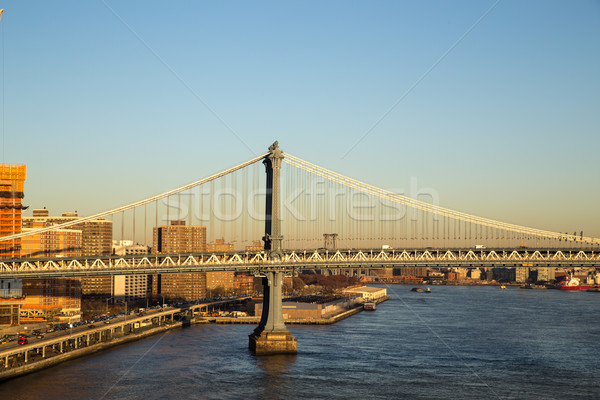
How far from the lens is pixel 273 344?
58000 mm

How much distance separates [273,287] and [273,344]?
4822 millimetres

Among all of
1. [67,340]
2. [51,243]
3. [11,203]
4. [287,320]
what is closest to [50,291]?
[11,203]

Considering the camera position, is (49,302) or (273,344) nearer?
(273,344)

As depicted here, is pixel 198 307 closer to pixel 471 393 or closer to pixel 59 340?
pixel 59 340

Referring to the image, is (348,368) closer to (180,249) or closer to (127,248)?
(180,249)

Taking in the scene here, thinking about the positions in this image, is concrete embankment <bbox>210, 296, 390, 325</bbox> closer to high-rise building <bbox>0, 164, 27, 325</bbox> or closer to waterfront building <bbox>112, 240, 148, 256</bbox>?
high-rise building <bbox>0, 164, 27, 325</bbox>

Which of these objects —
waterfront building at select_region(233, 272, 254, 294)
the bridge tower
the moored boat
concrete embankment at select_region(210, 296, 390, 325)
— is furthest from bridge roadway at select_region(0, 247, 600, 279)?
waterfront building at select_region(233, 272, 254, 294)

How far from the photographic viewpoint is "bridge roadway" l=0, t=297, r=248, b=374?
53.0m

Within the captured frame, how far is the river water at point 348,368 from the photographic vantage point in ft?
142

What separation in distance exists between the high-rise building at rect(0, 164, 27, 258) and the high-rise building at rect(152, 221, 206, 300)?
60.8 meters

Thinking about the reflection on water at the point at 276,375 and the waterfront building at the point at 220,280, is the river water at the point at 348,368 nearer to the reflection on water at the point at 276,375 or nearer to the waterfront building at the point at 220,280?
the reflection on water at the point at 276,375

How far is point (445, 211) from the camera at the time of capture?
6431 cm

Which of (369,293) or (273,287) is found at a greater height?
(273,287)

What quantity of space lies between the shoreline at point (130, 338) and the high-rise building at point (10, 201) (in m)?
27.7
